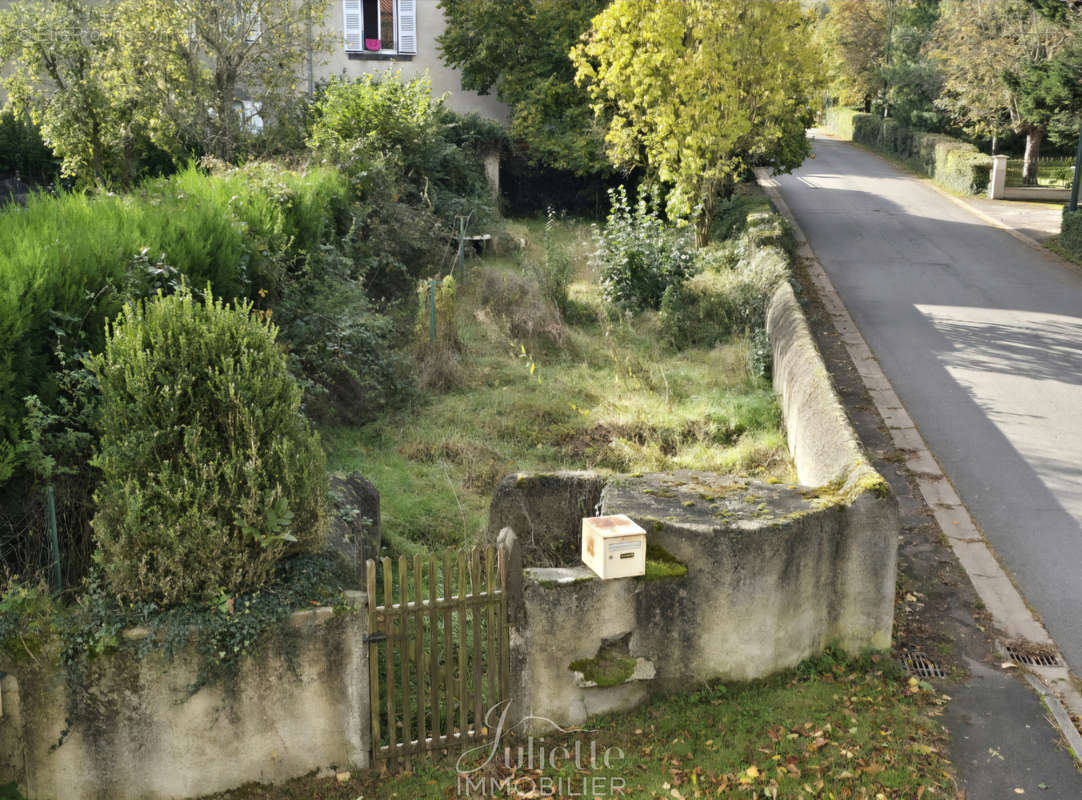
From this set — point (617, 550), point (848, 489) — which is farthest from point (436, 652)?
point (848, 489)

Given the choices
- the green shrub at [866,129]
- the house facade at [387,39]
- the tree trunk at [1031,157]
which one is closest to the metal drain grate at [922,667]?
the house facade at [387,39]

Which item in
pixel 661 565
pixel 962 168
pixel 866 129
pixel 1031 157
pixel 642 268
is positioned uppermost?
pixel 866 129

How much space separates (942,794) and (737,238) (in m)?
14.7

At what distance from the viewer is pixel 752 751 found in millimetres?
6066

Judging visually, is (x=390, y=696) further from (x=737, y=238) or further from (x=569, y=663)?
(x=737, y=238)

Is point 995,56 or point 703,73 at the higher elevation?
point 995,56

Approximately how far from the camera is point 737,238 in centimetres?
1931

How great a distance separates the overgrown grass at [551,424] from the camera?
9.84 meters

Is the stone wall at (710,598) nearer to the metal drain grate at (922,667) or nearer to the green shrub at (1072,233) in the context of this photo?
the metal drain grate at (922,667)

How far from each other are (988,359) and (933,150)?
25.5 m

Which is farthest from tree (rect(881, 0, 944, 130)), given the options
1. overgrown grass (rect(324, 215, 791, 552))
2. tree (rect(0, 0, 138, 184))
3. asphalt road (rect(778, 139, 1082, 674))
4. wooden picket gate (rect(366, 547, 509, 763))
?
wooden picket gate (rect(366, 547, 509, 763))

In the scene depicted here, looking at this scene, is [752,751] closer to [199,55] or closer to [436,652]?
[436,652]

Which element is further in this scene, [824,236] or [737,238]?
[824,236]

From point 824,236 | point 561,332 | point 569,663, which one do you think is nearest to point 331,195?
point 561,332
